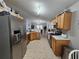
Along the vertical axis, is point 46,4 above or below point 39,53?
above

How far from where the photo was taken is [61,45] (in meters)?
4.33

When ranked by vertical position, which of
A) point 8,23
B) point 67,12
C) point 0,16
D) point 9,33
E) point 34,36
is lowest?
point 34,36

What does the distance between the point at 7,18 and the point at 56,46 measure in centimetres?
280

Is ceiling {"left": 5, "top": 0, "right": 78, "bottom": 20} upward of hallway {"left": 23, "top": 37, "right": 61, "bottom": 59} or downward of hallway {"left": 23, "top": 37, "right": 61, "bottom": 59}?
upward

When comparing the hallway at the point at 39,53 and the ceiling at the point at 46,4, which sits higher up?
the ceiling at the point at 46,4

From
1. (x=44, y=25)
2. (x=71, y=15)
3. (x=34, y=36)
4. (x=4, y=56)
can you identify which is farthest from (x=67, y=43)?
(x=44, y=25)

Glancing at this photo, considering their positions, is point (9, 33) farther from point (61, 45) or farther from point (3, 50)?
point (61, 45)

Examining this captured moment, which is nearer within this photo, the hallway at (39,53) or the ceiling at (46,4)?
the ceiling at (46,4)

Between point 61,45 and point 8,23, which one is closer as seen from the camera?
point 8,23

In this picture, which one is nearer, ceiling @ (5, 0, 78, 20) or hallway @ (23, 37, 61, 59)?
ceiling @ (5, 0, 78, 20)

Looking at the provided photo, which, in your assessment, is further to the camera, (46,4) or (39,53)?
(39,53)

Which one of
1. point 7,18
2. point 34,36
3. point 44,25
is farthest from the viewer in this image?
point 44,25

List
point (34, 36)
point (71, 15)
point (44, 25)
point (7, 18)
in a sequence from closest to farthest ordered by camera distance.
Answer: point (7, 18), point (71, 15), point (34, 36), point (44, 25)

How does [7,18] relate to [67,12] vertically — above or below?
below
